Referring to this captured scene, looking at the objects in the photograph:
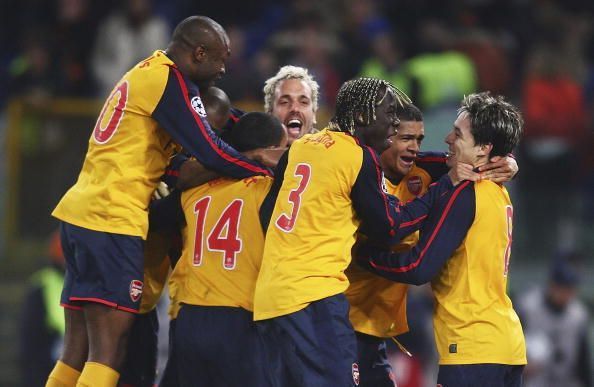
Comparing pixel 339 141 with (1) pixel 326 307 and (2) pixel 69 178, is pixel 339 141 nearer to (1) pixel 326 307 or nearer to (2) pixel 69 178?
(1) pixel 326 307

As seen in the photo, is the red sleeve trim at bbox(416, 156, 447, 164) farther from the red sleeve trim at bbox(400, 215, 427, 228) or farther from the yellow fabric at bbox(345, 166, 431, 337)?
the red sleeve trim at bbox(400, 215, 427, 228)

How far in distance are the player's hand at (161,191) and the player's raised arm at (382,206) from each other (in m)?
1.16

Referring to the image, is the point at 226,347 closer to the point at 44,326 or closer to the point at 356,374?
the point at 356,374

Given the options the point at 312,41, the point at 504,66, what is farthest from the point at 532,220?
the point at 312,41

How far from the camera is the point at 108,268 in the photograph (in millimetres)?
6090

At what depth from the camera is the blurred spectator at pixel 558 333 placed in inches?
417

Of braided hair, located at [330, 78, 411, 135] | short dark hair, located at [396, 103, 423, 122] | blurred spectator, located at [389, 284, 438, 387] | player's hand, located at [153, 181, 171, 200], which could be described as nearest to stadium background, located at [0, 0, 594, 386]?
blurred spectator, located at [389, 284, 438, 387]

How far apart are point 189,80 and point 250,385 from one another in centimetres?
141

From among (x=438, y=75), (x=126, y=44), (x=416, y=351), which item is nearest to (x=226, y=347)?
(x=416, y=351)

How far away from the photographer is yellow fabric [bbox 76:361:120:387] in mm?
6016

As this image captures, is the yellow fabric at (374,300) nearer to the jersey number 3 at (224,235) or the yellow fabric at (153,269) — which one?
the jersey number 3 at (224,235)

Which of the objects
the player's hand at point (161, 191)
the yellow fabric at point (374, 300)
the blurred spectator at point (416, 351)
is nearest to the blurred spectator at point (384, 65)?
the blurred spectator at point (416, 351)

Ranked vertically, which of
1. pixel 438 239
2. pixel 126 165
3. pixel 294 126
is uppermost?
pixel 294 126

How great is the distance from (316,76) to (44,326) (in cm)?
325
